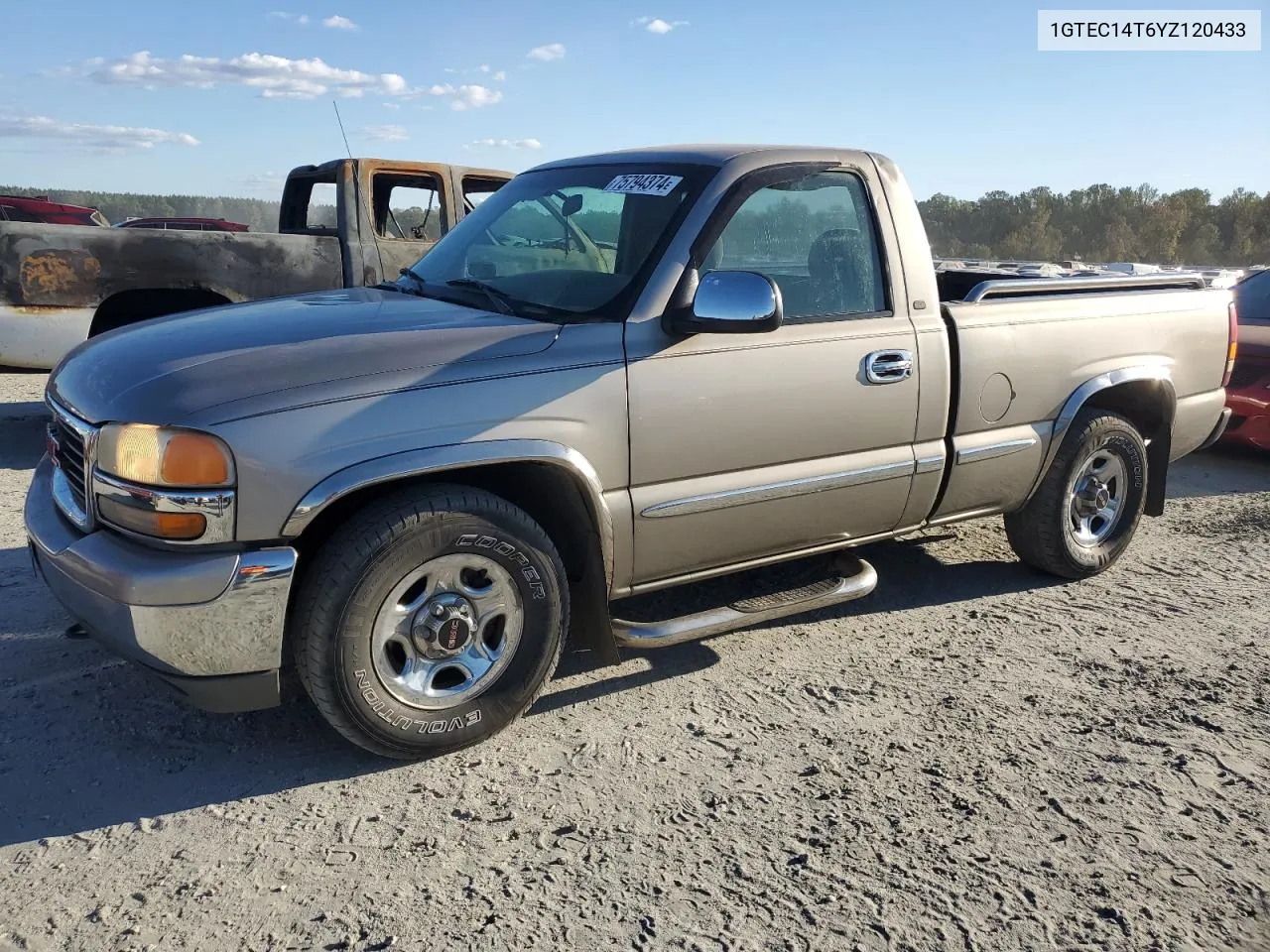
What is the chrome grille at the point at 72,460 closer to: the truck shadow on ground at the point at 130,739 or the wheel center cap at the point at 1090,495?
the truck shadow on ground at the point at 130,739

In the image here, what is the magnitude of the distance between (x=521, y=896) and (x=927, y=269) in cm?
279

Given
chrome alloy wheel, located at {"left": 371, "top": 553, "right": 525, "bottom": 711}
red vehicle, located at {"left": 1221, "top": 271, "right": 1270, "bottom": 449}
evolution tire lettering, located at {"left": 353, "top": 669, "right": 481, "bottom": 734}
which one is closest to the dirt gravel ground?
evolution tire lettering, located at {"left": 353, "top": 669, "right": 481, "bottom": 734}

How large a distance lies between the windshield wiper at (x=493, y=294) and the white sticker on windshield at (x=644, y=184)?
61cm

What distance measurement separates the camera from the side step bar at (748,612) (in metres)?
3.45

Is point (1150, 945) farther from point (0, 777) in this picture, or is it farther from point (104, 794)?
point (0, 777)

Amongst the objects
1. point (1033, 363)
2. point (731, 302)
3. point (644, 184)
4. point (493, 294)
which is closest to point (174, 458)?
point (493, 294)

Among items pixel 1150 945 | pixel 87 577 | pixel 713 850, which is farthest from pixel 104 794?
pixel 1150 945

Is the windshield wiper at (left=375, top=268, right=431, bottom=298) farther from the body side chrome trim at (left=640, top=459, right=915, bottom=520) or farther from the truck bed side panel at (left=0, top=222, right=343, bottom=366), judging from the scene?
the truck bed side panel at (left=0, top=222, right=343, bottom=366)

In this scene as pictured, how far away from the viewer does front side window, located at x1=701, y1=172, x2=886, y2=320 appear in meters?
3.73

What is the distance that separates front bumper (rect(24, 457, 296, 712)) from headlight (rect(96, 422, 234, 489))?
0.20 meters

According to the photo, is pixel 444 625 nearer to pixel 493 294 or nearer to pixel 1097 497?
pixel 493 294

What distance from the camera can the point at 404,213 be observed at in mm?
8156

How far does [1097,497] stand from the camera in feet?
16.0

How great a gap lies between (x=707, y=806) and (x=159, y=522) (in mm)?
1708
